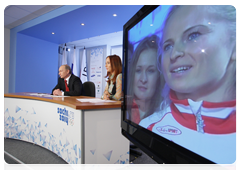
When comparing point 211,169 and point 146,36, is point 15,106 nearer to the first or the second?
point 146,36

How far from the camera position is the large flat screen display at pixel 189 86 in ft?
1.22

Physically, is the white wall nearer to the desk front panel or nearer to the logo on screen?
the desk front panel

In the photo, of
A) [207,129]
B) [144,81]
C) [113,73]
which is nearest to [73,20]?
[113,73]

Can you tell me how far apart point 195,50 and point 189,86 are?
0.39ft

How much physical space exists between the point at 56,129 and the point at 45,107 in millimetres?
365

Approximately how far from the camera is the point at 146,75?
2.46 feet

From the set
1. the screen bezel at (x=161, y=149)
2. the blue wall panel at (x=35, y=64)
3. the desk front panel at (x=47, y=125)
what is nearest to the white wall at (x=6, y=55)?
the blue wall panel at (x=35, y=64)

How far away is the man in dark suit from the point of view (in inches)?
101

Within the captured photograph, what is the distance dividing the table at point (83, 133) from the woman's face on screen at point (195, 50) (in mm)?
1003

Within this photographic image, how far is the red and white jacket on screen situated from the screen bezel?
0.02m

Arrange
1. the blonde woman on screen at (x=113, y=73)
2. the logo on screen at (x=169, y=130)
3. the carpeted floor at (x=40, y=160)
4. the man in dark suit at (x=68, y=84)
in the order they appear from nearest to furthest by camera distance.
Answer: the logo on screen at (x=169, y=130)
the carpeted floor at (x=40, y=160)
the blonde woman on screen at (x=113, y=73)
the man in dark suit at (x=68, y=84)

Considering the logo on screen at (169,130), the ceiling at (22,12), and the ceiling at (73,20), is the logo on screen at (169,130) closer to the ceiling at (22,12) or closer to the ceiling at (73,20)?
the ceiling at (73,20)

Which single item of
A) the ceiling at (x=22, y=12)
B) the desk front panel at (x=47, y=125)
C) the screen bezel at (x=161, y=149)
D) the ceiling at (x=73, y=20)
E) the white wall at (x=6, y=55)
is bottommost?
the desk front panel at (x=47, y=125)

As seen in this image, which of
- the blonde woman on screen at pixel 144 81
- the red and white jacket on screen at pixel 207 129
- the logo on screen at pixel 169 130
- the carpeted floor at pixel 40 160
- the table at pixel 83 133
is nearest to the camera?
the red and white jacket on screen at pixel 207 129
